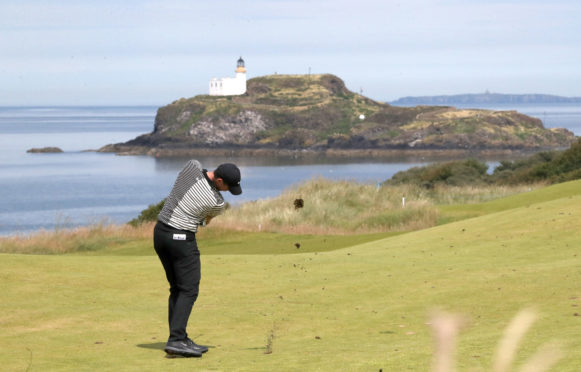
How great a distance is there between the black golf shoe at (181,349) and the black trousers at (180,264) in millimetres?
56

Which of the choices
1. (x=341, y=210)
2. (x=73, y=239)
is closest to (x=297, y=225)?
(x=341, y=210)

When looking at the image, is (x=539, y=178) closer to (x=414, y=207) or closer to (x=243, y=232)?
(x=414, y=207)

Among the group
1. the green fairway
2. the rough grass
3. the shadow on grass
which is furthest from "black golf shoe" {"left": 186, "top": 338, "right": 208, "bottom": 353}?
the rough grass

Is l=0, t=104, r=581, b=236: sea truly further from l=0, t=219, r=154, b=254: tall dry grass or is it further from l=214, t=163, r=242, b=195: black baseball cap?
l=214, t=163, r=242, b=195: black baseball cap

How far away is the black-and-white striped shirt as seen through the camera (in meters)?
8.48

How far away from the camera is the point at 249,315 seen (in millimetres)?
12305

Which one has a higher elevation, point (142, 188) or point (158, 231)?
point (158, 231)

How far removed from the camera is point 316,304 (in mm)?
13180

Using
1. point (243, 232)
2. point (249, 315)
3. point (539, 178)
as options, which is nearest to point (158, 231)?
point (249, 315)

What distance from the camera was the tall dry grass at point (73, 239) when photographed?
29.5 m

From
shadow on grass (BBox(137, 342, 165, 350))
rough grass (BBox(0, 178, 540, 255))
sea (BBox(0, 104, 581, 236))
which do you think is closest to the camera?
shadow on grass (BBox(137, 342, 165, 350))

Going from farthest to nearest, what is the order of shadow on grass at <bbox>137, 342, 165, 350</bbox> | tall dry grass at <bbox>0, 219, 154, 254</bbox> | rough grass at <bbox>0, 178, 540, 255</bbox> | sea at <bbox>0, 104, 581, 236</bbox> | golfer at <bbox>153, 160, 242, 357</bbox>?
sea at <bbox>0, 104, 581, 236</bbox>, tall dry grass at <bbox>0, 219, 154, 254</bbox>, rough grass at <bbox>0, 178, 540, 255</bbox>, shadow on grass at <bbox>137, 342, 165, 350</bbox>, golfer at <bbox>153, 160, 242, 357</bbox>

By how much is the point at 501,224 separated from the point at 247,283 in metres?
8.61

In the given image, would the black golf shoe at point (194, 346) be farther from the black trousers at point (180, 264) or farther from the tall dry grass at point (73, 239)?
the tall dry grass at point (73, 239)
